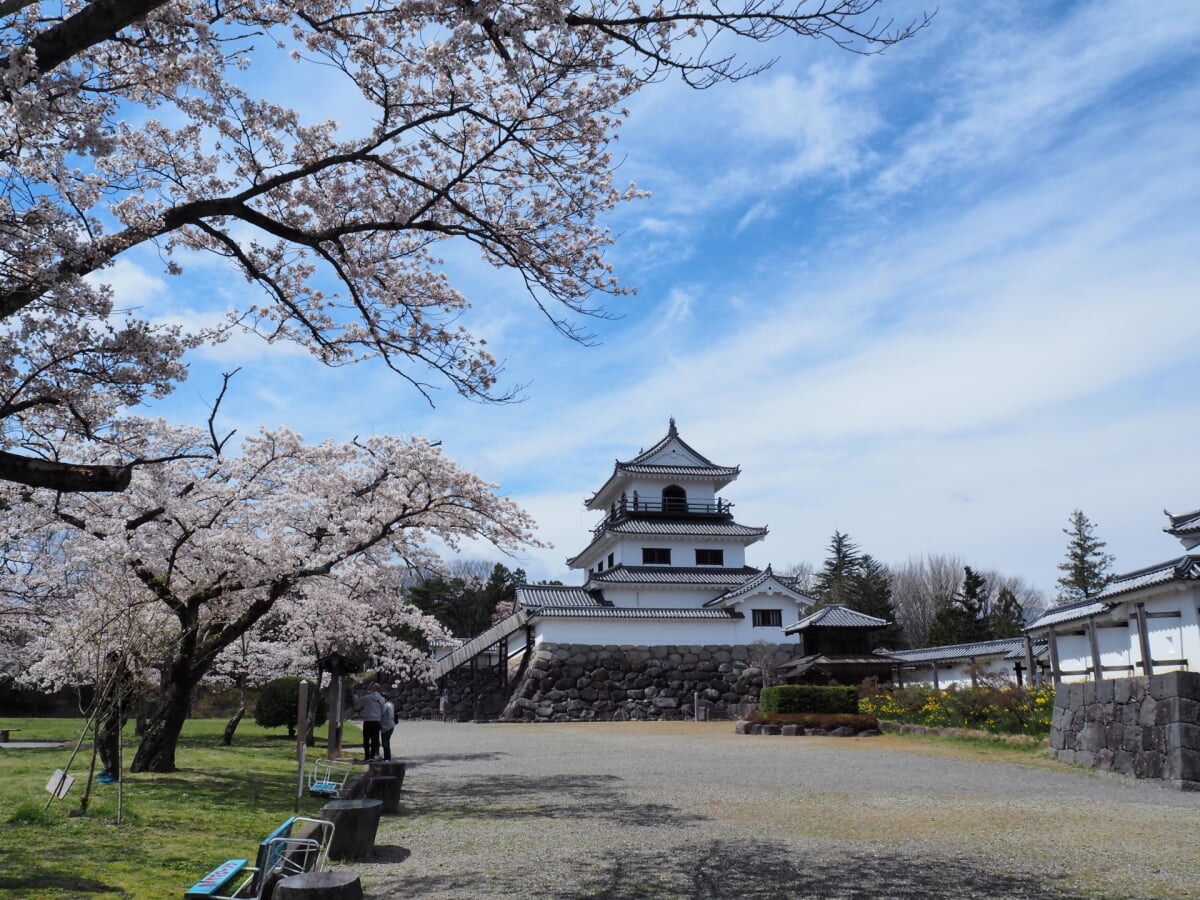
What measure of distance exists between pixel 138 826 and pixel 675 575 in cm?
3081

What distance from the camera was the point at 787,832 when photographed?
7.87 metres

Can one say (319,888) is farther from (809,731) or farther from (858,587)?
(858,587)

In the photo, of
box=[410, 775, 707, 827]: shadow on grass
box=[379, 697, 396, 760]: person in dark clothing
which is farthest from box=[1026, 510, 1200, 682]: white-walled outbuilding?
box=[379, 697, 396, 760]: person in dark clothing

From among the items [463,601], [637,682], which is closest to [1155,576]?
[637,682]

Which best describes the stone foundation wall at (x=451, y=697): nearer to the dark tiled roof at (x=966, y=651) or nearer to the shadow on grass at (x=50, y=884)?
the dark tiled roof at (x=966, y=651)

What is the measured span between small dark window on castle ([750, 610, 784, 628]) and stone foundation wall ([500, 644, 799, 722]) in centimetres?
107

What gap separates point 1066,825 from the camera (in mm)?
8086

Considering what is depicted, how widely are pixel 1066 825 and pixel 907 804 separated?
6.14 ft

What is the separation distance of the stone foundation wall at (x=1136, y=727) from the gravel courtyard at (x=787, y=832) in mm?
447

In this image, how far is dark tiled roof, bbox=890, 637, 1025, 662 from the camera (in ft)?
108

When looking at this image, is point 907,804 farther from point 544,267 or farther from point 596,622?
point 596,622

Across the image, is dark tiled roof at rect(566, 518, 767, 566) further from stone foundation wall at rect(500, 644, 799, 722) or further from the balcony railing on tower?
stone foundation wall at rect(500, 644, 799, 722)

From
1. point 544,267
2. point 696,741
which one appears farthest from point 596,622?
point 544,267

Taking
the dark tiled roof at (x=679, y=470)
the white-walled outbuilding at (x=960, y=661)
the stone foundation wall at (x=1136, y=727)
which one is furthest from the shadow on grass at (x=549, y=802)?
the dark tiled roof at (x=679, y=470)
